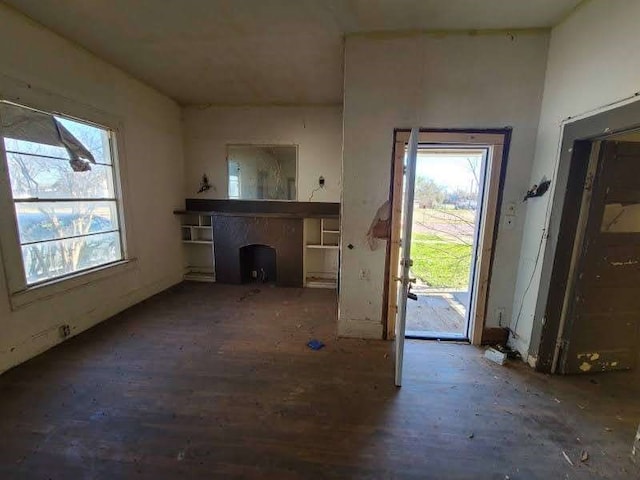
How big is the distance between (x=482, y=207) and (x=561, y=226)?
Result: 1.95 ft

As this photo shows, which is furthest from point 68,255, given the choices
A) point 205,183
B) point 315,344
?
point 315,344

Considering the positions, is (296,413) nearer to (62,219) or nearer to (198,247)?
(62,219)

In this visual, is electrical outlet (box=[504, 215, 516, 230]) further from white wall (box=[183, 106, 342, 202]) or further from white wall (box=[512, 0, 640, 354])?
white wall (box=[183, 106, 342, 202])

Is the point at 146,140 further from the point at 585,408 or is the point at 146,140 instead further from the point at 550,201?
the point at 585,408

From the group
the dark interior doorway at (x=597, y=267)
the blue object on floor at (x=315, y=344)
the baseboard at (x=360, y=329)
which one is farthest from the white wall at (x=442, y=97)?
the blue object on floor at (x=315, y=344)

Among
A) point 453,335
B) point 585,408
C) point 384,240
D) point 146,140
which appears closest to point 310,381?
point 384,240

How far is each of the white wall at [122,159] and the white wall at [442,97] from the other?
2.60 meters

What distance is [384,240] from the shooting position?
2.58 meters

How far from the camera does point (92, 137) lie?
289cm

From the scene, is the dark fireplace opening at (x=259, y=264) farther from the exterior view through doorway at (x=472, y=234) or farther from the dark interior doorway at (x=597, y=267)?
the dark interior doorway at (x=597, y=267)

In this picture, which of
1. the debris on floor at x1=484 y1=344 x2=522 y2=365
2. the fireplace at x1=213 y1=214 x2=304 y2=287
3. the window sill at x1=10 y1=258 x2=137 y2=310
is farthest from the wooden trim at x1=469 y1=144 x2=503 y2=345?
the window sill at x1=10 y1=258 x2=137 y2=310

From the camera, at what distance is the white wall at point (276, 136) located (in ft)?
13.9

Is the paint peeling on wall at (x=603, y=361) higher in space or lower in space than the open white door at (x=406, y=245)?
lower

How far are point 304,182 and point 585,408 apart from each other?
3849 mm
